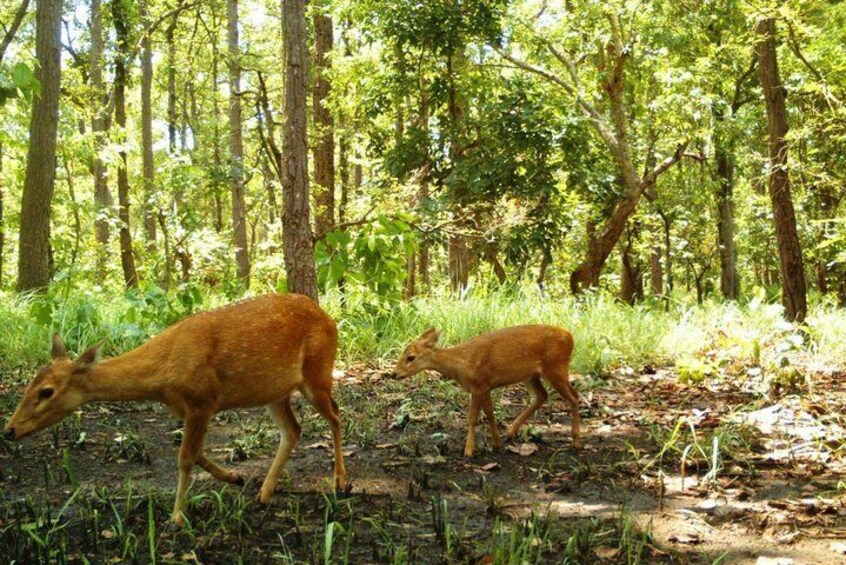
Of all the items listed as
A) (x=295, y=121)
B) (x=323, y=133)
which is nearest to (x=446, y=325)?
(x=295, y=121)

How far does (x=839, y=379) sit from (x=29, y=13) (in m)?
23.8

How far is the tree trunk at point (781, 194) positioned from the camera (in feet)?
33.1

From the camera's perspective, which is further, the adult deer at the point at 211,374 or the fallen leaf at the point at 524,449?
the fallen leaf at the point at 524,449

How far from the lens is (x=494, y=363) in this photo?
19.7 ft

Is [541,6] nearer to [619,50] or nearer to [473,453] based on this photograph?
[619,50]

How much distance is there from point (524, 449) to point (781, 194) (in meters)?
6.06

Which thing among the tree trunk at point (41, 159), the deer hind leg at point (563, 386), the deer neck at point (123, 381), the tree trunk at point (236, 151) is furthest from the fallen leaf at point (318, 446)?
the tree trunk at point (236, 151)

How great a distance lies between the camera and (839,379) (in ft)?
27.7

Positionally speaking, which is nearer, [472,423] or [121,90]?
[472,423]

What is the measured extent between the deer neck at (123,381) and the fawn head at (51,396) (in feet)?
0.15

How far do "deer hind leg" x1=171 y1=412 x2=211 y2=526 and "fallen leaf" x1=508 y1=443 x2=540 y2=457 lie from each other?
2.54m

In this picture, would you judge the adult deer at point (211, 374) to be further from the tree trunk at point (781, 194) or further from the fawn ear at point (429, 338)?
the tree trunk at point (781, 194)

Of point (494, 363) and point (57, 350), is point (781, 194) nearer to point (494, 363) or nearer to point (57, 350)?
point (494, 363)

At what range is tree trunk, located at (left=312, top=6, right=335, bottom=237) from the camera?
14.9 metres
